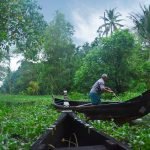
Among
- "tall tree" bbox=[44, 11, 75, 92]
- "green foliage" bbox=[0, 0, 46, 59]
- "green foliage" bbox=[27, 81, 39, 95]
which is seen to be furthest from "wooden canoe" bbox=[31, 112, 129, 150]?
"green foliage" bbox=[27, 81, 39, 95]

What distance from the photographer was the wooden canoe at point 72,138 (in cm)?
395

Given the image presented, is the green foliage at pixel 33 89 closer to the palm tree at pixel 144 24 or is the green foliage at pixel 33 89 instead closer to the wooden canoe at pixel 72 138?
the palm tree at pixel 144 24

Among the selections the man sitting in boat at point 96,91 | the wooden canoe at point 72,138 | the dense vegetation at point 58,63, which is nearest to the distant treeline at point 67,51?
the dense vegetation at point 58,63

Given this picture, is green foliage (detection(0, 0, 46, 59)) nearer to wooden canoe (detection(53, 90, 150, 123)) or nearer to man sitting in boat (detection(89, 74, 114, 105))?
man sitting in boat (detection(89, 74, 114, 105))

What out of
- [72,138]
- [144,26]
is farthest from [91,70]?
[72,138]

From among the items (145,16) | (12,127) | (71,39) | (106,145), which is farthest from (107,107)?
(71,39)

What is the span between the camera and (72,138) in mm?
5359

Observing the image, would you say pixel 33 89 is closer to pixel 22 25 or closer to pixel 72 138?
pixel 22 25

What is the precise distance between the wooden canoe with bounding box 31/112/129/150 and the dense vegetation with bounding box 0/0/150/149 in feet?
2.10

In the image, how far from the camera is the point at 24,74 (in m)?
48.1

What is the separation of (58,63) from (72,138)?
113 ft

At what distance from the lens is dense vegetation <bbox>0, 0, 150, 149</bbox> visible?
25.6 feet

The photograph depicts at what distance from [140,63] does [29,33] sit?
1020 cm

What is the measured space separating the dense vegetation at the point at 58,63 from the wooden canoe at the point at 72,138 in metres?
0.64
